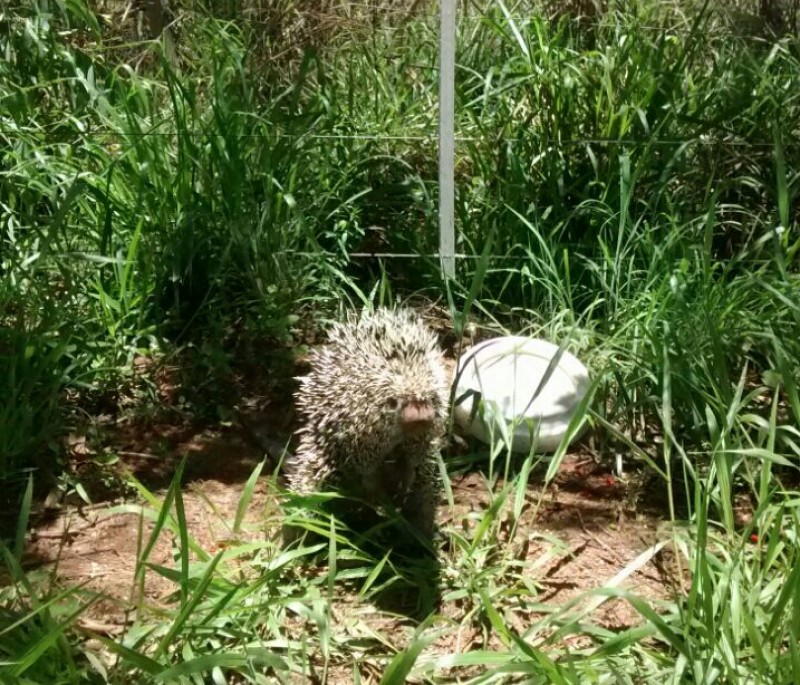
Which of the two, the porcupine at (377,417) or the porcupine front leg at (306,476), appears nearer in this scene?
the porcupine at (377,417)

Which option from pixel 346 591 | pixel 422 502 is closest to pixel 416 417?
pixel 422 502

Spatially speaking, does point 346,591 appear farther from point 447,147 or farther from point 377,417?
point 447,147

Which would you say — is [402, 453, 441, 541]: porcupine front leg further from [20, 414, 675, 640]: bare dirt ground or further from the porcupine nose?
the porcupine nose

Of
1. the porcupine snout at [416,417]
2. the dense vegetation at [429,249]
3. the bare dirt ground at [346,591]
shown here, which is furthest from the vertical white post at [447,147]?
the porcupine snout at [416,417]

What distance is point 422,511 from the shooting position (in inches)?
143

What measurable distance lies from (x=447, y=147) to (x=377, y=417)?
1637 millimetres

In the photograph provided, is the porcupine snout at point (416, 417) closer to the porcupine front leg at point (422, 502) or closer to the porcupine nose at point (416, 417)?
the porcupine nose at point (416, 417)

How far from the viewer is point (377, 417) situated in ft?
11.1

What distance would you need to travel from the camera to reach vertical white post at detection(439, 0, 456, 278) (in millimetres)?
4508

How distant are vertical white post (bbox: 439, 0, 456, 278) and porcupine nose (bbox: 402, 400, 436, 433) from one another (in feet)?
4.53

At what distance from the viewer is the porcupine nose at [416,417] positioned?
333 cm

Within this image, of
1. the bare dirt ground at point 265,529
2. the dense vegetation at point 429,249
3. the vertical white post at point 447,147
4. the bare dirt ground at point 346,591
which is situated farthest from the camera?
the vertical white post at point 447,147

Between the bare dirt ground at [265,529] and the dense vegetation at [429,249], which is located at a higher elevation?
the dense vegetation at [429,249]

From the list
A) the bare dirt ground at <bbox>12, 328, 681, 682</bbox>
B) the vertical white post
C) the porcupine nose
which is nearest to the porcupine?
the porcupine nose
